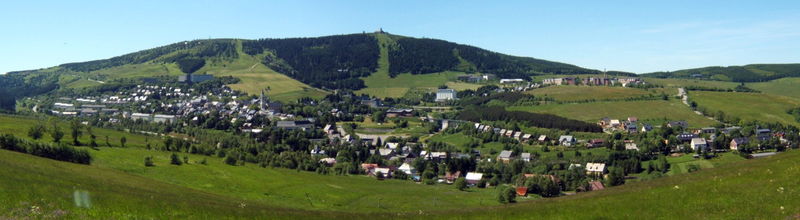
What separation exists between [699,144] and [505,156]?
34298 millimetres

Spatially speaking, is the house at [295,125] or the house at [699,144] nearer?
the house at [699,144]

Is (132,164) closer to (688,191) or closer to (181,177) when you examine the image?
(181,177)

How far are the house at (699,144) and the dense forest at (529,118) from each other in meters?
24.5

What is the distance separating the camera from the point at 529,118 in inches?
5846

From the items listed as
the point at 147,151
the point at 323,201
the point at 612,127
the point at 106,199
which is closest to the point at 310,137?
the point at 147,151

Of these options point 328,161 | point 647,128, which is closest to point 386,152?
point 328,161

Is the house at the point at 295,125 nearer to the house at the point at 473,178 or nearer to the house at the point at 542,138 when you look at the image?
the house at the point at 542,138

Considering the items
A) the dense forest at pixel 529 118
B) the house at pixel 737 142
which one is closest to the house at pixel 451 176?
the dense forest at pixel 529 118

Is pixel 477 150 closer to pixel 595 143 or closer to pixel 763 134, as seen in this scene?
pixel 595 143

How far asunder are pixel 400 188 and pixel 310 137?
2520 inches

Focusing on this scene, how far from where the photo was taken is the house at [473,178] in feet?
304

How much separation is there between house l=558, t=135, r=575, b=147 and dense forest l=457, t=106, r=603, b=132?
37.2 feet

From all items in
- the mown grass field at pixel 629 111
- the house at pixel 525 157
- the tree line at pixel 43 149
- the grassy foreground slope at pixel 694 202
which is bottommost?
the house at pixel 525 157

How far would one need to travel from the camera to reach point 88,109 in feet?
608
